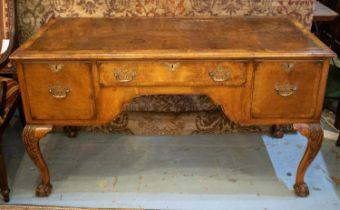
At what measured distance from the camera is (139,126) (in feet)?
7.76

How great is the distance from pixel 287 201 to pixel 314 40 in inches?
31.2

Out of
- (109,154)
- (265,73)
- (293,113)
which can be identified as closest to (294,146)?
(293,113)

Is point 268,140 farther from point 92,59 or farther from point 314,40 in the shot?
point 92,59

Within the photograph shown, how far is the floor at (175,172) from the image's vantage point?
186 cm

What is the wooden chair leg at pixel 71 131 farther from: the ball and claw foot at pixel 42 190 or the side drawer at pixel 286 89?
the side drawer at pixel 286 89

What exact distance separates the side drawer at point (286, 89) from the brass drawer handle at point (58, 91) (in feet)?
2.67

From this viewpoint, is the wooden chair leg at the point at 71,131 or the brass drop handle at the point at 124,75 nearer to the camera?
the brass drop handle at the point at 124,75

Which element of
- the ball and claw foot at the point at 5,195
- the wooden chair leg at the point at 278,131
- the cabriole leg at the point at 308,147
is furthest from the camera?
the wooden chair leg at the point at 278,131

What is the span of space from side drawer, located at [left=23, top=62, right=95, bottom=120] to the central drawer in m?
0.09

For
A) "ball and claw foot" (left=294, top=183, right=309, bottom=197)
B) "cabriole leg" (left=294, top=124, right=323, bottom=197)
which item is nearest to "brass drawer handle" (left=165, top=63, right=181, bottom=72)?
"cabriole leg" (left=294, top=124, right=323, bottom=197)

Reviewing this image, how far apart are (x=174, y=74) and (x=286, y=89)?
0.49m

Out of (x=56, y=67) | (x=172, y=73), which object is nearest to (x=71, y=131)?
(x=56, y=67)

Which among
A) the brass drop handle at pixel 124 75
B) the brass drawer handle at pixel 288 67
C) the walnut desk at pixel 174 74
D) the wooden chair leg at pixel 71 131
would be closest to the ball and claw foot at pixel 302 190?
the walnut desk at pixel 174 74

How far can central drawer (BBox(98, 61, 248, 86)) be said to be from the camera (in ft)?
5.11
